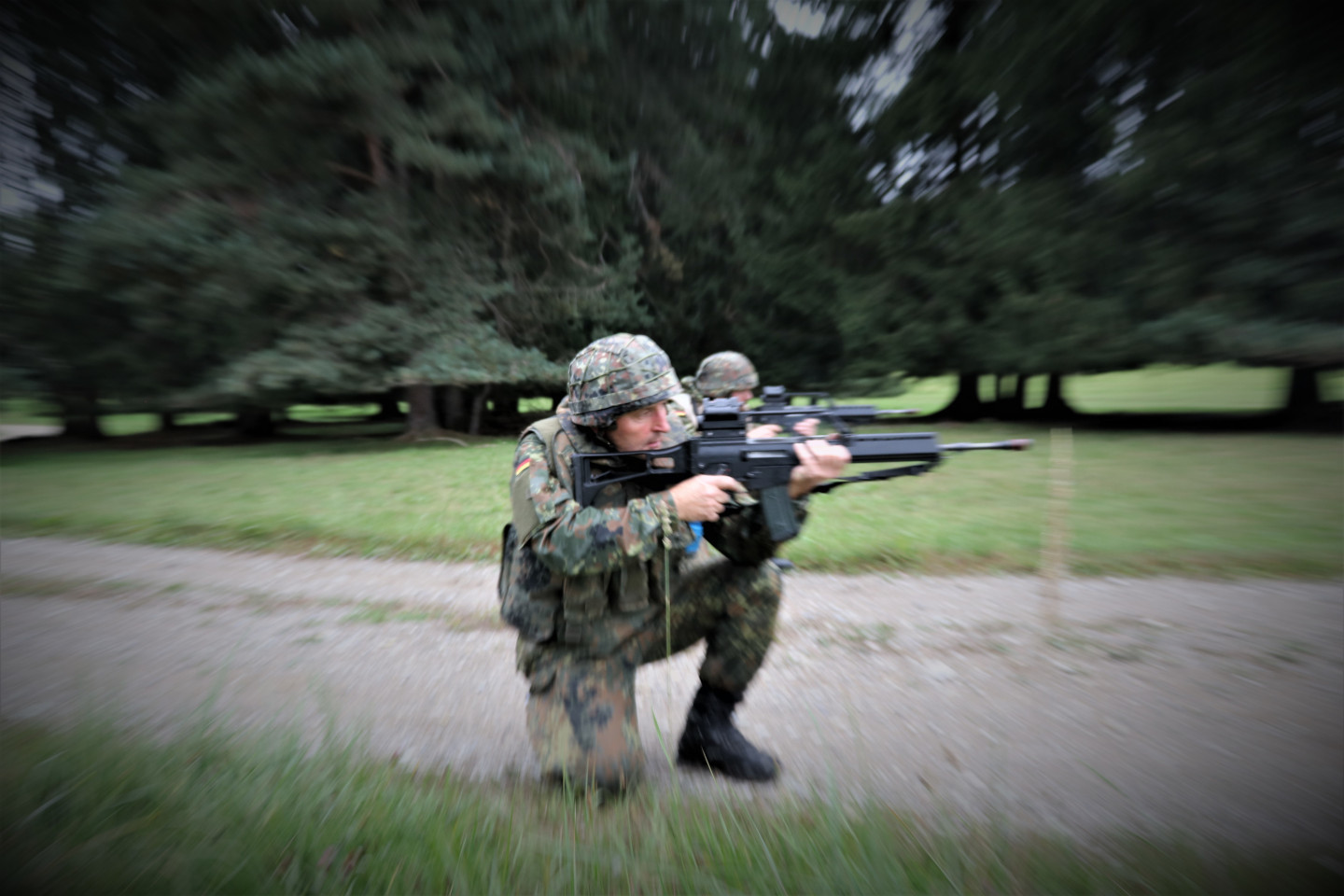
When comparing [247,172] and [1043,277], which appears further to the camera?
[1043,277]

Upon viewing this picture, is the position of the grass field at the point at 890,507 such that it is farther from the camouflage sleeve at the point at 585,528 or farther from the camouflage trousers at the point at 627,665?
the camouflage sleeve at the point at 585,528

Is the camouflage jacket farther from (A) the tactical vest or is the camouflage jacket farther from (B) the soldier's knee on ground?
(B) the soldier's knee on ground

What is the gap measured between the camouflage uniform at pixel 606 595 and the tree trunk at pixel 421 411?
13.8 metres

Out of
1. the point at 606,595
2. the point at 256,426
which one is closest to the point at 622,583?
the point at 606,595

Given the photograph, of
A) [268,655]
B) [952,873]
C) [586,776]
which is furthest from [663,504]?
[268,655]

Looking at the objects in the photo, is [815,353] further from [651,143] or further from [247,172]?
[247,172]

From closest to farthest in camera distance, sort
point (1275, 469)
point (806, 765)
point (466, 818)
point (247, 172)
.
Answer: point (466, 818) < point (806, 765) < point (1275, 469) < point (247, 172)

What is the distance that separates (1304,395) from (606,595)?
750 inches

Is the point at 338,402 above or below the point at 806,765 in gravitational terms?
above

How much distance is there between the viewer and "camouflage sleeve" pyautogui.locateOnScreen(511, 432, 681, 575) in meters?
2.33

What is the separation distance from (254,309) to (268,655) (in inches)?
464

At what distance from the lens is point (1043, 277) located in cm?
1485

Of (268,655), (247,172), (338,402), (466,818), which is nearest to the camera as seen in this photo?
(466,818)

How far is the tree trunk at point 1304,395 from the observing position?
1429 cm
